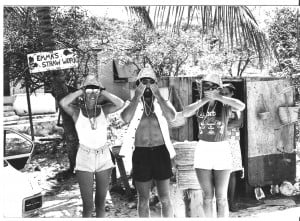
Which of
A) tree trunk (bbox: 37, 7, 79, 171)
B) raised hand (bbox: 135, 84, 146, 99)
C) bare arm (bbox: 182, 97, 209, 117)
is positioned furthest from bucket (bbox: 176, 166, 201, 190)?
tree trunk (bbox: 37, 7, 79, 171)

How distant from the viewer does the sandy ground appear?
5387 mm

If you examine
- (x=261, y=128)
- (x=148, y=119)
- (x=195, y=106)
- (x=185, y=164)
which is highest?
(x=195, y=106)

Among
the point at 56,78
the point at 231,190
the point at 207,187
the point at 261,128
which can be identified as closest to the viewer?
the point at 207,187

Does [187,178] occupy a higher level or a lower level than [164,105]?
lower

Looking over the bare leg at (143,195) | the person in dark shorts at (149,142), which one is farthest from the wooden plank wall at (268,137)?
the bare leg at (143,195)

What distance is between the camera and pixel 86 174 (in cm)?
446


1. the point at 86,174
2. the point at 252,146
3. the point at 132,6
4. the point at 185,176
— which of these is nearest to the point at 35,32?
the point at 132,6

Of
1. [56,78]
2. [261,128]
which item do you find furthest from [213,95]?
[56,78]

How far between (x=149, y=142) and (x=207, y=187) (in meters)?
0.80

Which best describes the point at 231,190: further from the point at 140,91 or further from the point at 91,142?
the point at 91,142

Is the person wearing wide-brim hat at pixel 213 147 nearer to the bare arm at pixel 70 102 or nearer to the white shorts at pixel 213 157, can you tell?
the white shorts at pixel 213 157

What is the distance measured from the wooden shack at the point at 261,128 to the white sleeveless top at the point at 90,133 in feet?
5.39

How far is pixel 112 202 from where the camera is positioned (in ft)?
19.0

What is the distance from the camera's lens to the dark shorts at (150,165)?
4.45 m
